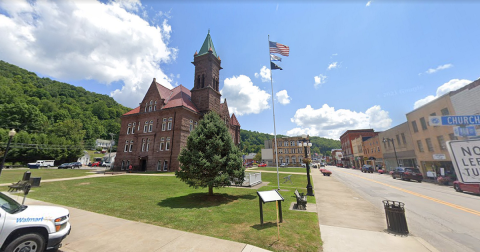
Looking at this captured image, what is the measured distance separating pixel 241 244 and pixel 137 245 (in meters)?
3.07

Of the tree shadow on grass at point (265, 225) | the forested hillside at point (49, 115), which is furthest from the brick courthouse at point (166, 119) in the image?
the forested hillside at point (49, 115)

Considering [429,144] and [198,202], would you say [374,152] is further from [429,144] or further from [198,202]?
[198,202]

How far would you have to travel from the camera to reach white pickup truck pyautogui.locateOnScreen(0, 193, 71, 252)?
4105mm

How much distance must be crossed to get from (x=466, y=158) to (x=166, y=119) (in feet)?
124

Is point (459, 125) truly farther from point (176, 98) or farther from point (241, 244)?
point (176, 98)

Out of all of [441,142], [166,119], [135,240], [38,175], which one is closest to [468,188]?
[441,142]

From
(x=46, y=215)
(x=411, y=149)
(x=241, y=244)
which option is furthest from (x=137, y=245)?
(x=411, y=149)

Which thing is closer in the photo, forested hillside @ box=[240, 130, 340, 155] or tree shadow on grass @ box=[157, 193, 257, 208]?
tree shadow on grass @ box=[157, 193, 257, 208]

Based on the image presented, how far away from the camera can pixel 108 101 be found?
411 ft

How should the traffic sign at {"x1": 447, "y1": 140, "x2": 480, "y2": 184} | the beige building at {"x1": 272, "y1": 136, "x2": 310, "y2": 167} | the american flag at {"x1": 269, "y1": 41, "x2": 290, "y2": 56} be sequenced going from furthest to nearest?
the beige building at {"x1": 272, "y1": 136, "x2": 310, "y2": 167} < the american flag at {"x1": 269, "y1": 41, "x2": 290, "y2": 56} < the traffic sign at {"x1": 447, "y1": 140, "x2": 480, "y2": 184}

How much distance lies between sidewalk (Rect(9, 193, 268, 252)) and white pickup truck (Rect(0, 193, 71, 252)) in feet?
2.06

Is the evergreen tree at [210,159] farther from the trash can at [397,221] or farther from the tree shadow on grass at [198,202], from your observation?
the trash can at [397,221]

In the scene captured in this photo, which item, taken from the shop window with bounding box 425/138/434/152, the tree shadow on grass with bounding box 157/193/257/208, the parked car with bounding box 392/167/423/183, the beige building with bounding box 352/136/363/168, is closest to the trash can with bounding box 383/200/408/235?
the tree shadow on grass with bounding box 157/193/257/208

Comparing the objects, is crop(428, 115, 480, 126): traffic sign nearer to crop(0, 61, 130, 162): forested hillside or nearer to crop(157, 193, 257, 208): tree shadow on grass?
crop(157, 193, 257, 208): tree shadow on grass
